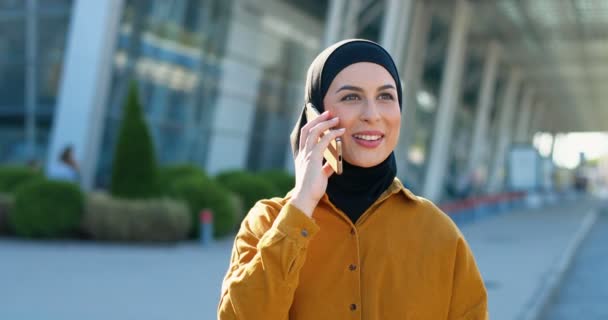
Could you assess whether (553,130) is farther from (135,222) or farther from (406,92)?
(135,222)

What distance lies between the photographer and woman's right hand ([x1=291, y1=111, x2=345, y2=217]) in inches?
81.7

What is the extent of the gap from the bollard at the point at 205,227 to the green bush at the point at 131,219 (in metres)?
0.50

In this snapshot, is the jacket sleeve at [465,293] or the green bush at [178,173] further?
the green bush at [178,173]

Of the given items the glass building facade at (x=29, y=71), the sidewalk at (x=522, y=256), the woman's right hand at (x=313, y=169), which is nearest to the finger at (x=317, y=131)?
the woman's right hand at (x=313, y=169)

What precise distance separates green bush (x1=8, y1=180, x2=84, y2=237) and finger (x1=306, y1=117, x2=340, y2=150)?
43.3 feet

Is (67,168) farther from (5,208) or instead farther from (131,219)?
(131,219)

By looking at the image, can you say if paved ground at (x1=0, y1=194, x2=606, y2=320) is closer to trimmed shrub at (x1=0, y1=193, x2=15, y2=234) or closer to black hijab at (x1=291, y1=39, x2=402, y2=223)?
trimmed shrub at (x1=0, y1=193, x2=15, y2=234)

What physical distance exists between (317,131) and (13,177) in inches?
636

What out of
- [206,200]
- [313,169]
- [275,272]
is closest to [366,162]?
[313,169]

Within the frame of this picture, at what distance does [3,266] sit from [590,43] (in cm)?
3865

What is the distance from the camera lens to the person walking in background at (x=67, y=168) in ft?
54.4

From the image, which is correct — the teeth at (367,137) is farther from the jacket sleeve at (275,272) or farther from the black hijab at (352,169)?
the jacket sleeve at (275,272)

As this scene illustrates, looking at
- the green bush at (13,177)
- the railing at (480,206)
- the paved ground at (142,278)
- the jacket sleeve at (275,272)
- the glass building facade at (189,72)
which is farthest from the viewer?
the railing at (480,206)

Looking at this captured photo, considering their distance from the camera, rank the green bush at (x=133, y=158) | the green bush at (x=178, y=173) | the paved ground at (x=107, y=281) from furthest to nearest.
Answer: the green bush at (x=178, y=173), the green bush at (x=133, y=158), the paved ground at (x=107, y=281)
